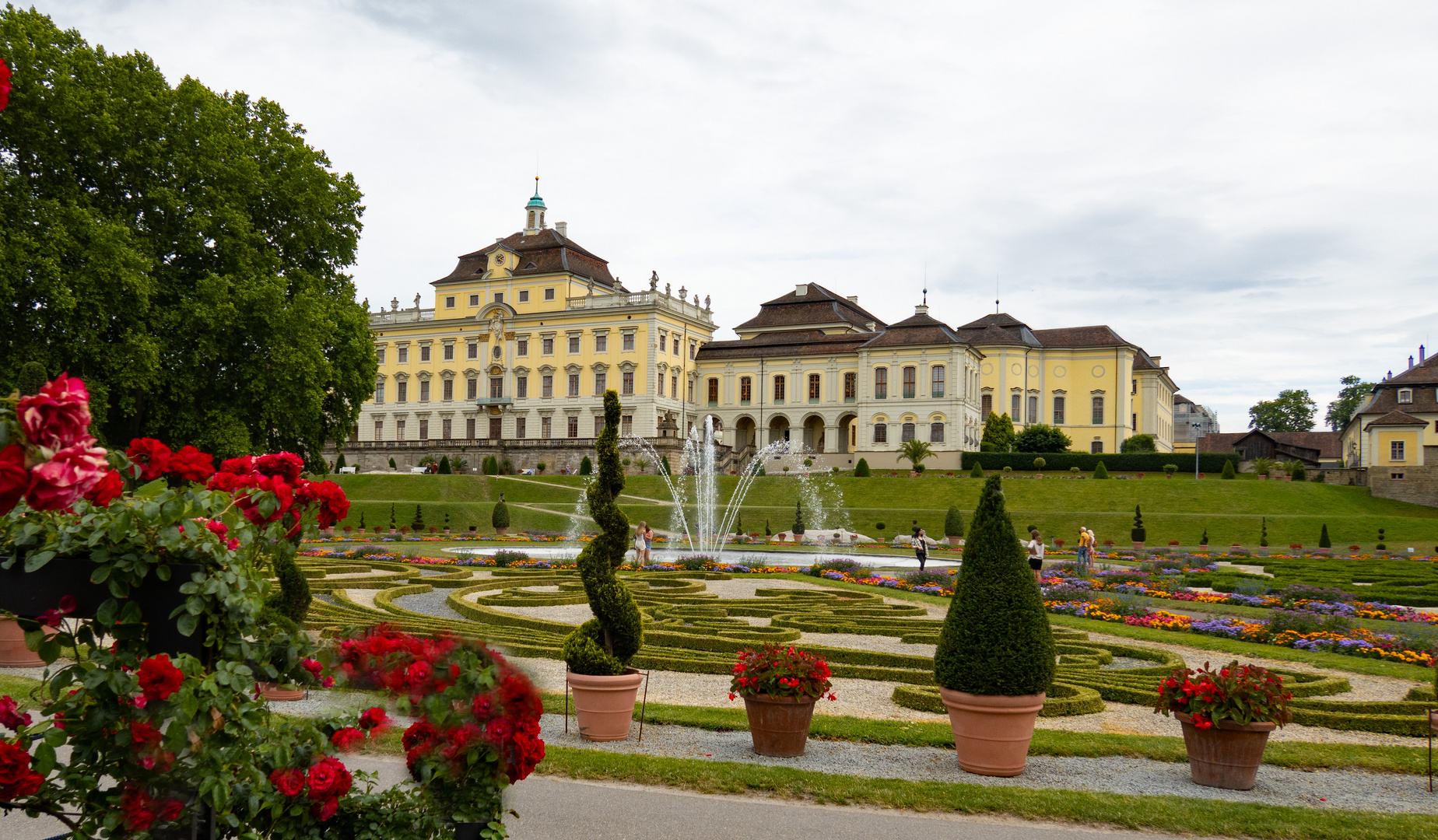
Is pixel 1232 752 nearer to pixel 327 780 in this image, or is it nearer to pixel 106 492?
→ pixel 327 780

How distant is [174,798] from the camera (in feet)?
8.40

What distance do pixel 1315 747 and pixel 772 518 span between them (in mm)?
30388

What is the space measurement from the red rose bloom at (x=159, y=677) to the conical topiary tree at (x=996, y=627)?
5.29m

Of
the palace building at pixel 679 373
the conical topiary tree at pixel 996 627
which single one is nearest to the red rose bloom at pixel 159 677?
the conical topiary tree at pixel 996 627

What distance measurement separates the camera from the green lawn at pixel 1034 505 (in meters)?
34.5

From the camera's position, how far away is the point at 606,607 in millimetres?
7496

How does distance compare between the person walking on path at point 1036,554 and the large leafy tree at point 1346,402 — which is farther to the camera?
the large leafy tree at point 1346,402

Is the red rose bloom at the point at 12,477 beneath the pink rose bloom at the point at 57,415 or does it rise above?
beneath

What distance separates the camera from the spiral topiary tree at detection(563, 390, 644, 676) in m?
7.46

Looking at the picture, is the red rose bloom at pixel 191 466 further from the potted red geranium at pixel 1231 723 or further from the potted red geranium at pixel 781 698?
the potted red geranium at pixel 1231 723

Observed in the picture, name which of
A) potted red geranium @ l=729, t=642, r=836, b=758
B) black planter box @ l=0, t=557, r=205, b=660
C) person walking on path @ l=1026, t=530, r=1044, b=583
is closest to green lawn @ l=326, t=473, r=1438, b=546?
person walking on path @ l=1026, t=530, r=1044, b=583

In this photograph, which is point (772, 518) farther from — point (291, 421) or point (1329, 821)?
point (1329, 821)

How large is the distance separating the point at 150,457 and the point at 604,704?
4.76 m

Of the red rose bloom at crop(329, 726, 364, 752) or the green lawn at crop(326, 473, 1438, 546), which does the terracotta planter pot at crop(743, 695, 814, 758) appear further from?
the green lawn at crop(326, 473, 1438, 546)
